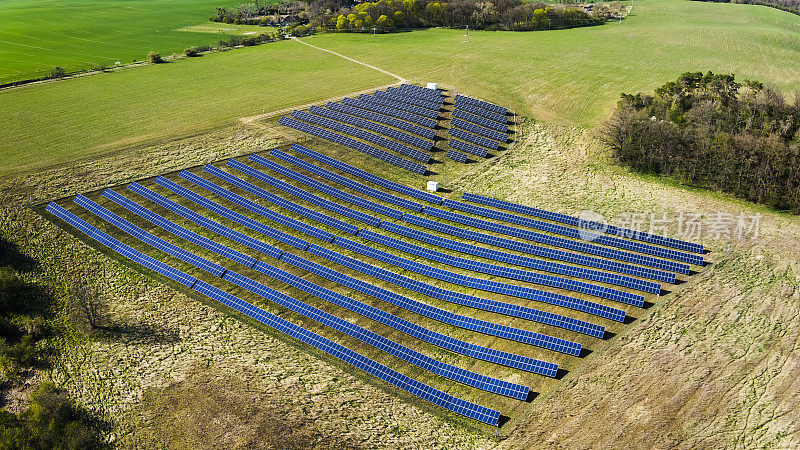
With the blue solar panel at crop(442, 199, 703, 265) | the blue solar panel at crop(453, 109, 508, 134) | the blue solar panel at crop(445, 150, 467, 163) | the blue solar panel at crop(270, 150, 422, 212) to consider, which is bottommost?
the blue solar panel at crop(442, 199, 703, 265)

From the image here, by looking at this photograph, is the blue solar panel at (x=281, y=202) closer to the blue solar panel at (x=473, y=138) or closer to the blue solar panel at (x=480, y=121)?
the blue solar panel at (x=473, y=138)

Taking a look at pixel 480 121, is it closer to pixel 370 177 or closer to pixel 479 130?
pixel 479 130

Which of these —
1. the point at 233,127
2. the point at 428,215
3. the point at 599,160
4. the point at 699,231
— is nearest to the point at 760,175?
the point at 699,231

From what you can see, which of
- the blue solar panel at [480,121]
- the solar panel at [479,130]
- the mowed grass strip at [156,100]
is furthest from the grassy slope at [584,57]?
the mowed grass strip at [156,100]

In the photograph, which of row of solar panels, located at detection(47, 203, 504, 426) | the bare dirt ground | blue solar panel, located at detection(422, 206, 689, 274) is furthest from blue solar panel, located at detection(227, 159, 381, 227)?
the bare dirt ground

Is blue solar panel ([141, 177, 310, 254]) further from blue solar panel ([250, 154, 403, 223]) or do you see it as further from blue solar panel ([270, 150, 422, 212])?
blue solar panel ([270, 150, 422, 212])

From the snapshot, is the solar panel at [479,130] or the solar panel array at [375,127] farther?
the solar panel at [479,130]
